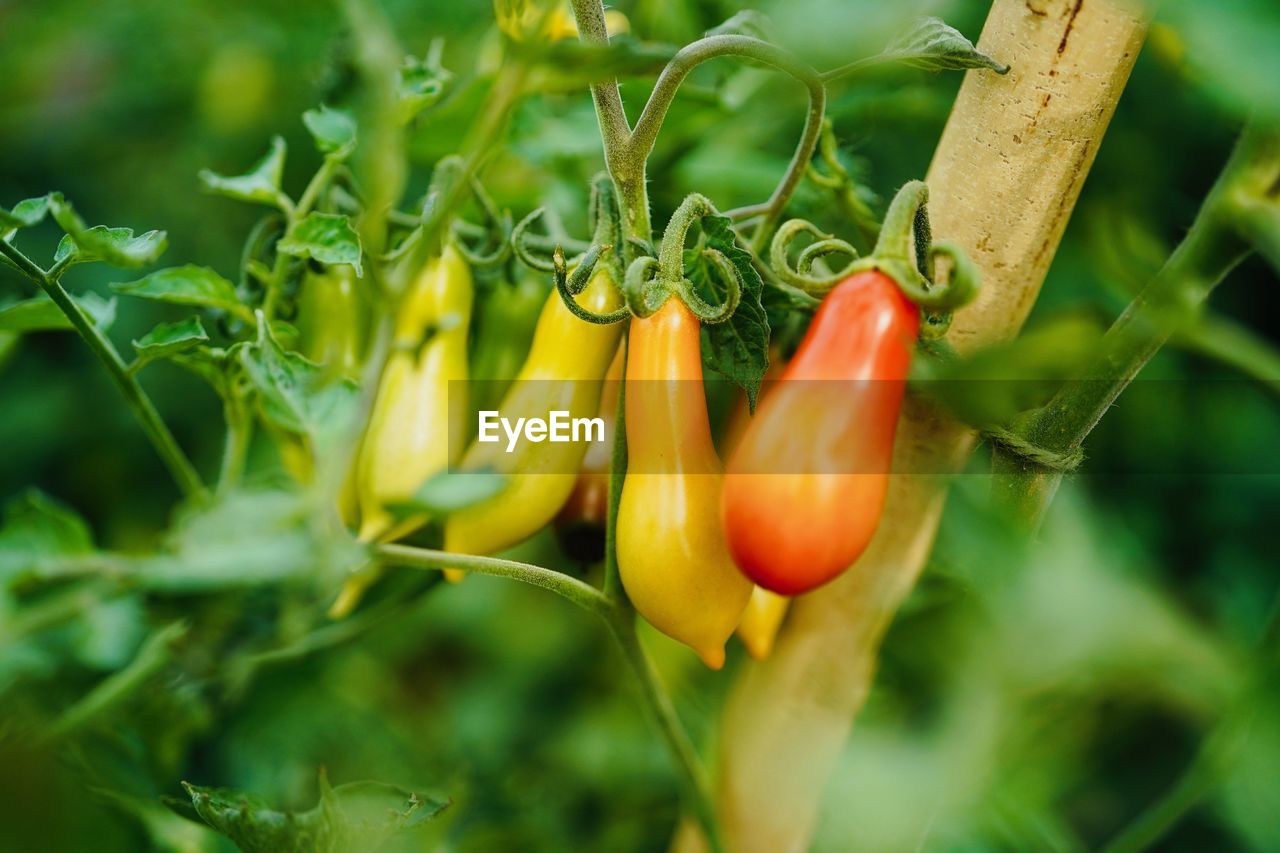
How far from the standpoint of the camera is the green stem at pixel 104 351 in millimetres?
380

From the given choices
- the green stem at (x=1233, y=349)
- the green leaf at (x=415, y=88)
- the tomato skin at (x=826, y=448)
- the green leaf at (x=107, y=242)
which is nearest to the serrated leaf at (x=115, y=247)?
the green leaf at (x=107, y=242)

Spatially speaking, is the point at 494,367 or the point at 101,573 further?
the point at 494,367

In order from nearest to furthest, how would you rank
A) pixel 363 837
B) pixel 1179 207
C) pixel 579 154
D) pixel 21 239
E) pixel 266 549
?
1. pixel 266 549
2. pixel 363 837
3. pixel 579 154
4. pixel 1179 207
5. pixel 21 239

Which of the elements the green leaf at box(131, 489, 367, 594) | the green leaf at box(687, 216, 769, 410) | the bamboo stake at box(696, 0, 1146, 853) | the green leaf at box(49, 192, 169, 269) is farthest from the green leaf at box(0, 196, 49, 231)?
the bamboo stake at box(696, 0, 1146, 853)

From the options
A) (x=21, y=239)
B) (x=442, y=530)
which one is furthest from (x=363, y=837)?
(x=21, y=239)

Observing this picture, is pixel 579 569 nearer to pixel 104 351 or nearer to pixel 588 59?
pixel 104 351

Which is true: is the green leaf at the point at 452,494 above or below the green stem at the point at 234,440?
above

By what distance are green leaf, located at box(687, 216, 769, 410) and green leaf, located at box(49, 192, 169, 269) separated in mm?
184

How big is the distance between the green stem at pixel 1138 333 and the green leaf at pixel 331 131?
0.92 feet

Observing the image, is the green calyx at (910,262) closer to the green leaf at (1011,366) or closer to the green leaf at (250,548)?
the green leaf at (1011,366)

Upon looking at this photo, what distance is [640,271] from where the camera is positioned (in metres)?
0.35

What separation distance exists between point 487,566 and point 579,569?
1.10 ft

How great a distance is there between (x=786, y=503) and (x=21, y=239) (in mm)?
888

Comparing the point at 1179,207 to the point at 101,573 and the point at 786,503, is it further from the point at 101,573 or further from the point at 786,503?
the point at 101,573
